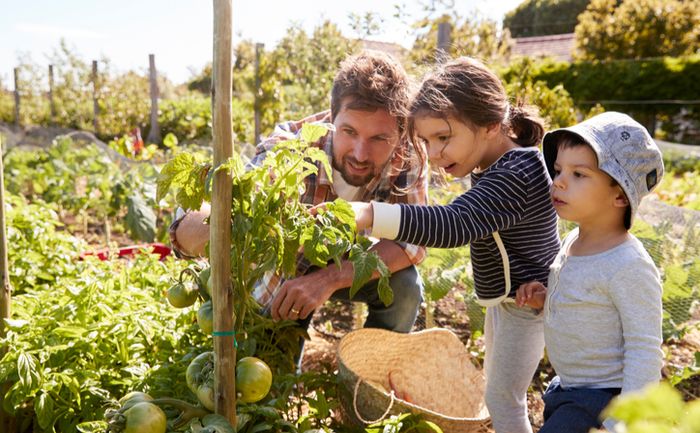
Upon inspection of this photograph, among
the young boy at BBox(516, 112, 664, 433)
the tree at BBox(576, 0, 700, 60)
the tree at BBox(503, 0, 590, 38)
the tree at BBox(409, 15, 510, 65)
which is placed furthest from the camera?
the tree at BBox(503, 0, 590, 38)

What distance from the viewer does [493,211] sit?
1.41m

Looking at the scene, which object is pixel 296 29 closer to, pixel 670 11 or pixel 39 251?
pixel 39 251

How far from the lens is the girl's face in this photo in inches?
59.9

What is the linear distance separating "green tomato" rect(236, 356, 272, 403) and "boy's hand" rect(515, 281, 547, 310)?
70 cm

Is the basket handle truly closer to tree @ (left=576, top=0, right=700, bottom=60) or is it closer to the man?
the man

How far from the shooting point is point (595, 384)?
4.45ft

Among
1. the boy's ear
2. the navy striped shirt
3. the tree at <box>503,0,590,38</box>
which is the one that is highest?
the tree at <box>503,0,590,38</box>

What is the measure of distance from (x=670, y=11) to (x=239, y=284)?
1632 centimetres

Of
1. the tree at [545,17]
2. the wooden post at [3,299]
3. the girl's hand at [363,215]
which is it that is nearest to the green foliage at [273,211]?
the girl's hand at [363,215]

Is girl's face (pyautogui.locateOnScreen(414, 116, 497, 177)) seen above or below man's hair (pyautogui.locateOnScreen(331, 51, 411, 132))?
below

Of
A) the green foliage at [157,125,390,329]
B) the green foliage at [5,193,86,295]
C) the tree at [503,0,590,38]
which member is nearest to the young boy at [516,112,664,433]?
the green foliage at [157,125,390,329]

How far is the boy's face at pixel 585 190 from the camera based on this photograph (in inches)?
52.5

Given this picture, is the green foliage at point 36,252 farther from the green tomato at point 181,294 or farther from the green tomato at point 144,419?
the green tomato at point 144,419

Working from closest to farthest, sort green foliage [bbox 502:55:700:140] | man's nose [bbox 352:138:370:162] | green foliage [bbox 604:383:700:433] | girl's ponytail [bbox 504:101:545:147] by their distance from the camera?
green foliage [bbox 604:383:700:433] < girl's ponytail [bbox 504:101:545:147] < man's nose [bbox 352:138:370:162] < green foliage [bbox 502:55:700:140]
